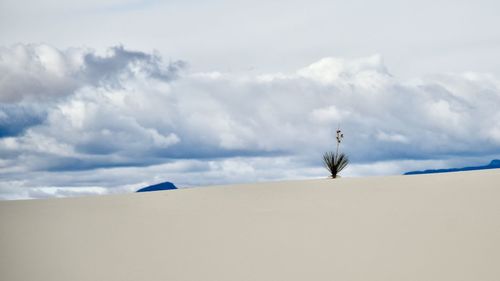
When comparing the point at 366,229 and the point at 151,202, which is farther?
the point at 151,202

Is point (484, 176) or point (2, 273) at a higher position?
point (484, 176)

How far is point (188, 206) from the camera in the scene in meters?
9.26

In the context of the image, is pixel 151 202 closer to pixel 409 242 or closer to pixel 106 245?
pixel 106 245

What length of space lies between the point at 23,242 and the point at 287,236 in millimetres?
3270

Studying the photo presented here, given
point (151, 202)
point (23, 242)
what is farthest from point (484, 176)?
point (23, 242)

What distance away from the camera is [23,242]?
27.9 ft

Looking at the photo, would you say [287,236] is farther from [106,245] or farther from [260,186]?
[260,186]

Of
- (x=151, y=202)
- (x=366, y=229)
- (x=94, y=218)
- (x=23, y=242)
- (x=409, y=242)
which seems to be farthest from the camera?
(x=151, y=202)

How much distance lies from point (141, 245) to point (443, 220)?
10.6ft

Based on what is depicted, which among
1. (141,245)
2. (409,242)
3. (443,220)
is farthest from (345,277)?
(141,245)

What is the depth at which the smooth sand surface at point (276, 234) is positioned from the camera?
6.55 m

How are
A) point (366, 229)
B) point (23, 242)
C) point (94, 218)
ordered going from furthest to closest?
point (94, 218), point (23, 242), point (366, 229)

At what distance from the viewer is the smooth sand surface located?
21.5 feet

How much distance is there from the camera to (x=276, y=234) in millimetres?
7574
